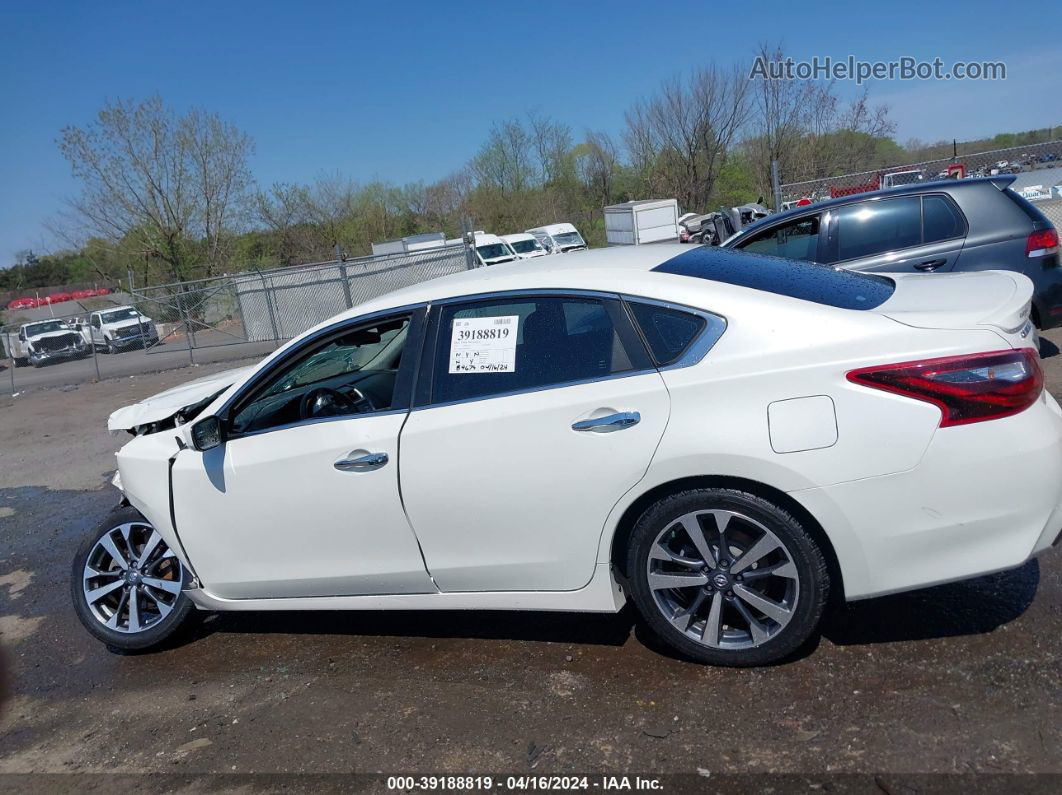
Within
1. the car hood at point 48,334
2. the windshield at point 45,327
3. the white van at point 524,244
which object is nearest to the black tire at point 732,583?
the white van at point 524,244

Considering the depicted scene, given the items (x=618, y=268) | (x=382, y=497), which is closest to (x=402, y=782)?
(x=382, y=497)

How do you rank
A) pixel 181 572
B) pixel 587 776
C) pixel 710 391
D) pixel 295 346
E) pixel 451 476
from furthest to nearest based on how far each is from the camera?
1. pixel 181 572
2. pixel 295 346
3. pixel 451 476
4. pixel 710 391
5. pixel 587 776

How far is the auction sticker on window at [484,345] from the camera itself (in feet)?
11.8

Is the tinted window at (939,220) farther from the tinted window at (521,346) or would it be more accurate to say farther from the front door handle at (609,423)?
the front door handle at (609,423)

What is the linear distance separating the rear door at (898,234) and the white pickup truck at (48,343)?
87.0 ft

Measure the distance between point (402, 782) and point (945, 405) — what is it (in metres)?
2.34

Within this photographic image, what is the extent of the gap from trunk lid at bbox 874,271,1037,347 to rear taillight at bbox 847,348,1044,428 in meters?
0.13

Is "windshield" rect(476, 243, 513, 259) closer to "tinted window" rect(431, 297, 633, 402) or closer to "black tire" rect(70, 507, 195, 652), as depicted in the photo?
"black tire" rect(70, 507, 195, 652)

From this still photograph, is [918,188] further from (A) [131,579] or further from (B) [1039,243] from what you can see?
(A) [131,579]

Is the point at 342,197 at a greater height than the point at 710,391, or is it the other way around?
the point at 342,197

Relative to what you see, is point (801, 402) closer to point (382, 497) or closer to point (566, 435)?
point (566, 435)

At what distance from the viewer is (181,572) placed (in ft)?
13.9

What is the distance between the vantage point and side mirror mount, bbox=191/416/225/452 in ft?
12.6

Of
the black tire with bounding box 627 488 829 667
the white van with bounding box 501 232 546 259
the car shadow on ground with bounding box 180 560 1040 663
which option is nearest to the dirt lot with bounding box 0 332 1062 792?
the car shadow on ground with bounding box 180 560 1040 663
